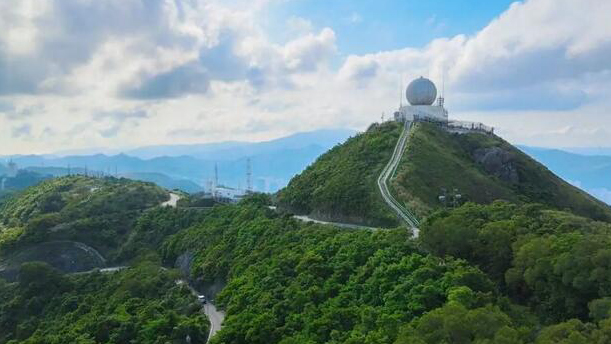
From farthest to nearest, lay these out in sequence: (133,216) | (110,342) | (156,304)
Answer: (133,216) < (156,304) < (110,342)

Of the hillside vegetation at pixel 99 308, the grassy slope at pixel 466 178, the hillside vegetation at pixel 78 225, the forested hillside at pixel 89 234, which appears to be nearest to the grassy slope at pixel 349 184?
the grassy slope at pixel 466 178

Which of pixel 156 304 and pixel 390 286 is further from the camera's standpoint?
pixel 156 304

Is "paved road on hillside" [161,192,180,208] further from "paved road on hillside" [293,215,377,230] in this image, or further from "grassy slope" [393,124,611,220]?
"grassy slope" [393,124,611,220]

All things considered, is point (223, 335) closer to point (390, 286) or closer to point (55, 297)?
point (390, 286)

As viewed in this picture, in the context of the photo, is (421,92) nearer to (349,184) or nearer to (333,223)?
(349,184)

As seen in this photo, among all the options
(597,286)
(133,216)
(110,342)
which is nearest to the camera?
(597,286)

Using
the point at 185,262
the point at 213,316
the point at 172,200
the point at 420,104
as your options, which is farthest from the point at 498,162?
the point at 172,200

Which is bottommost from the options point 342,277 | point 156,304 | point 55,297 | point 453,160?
point 55,297

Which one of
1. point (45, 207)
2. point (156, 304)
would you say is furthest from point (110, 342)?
point (45, 207)
